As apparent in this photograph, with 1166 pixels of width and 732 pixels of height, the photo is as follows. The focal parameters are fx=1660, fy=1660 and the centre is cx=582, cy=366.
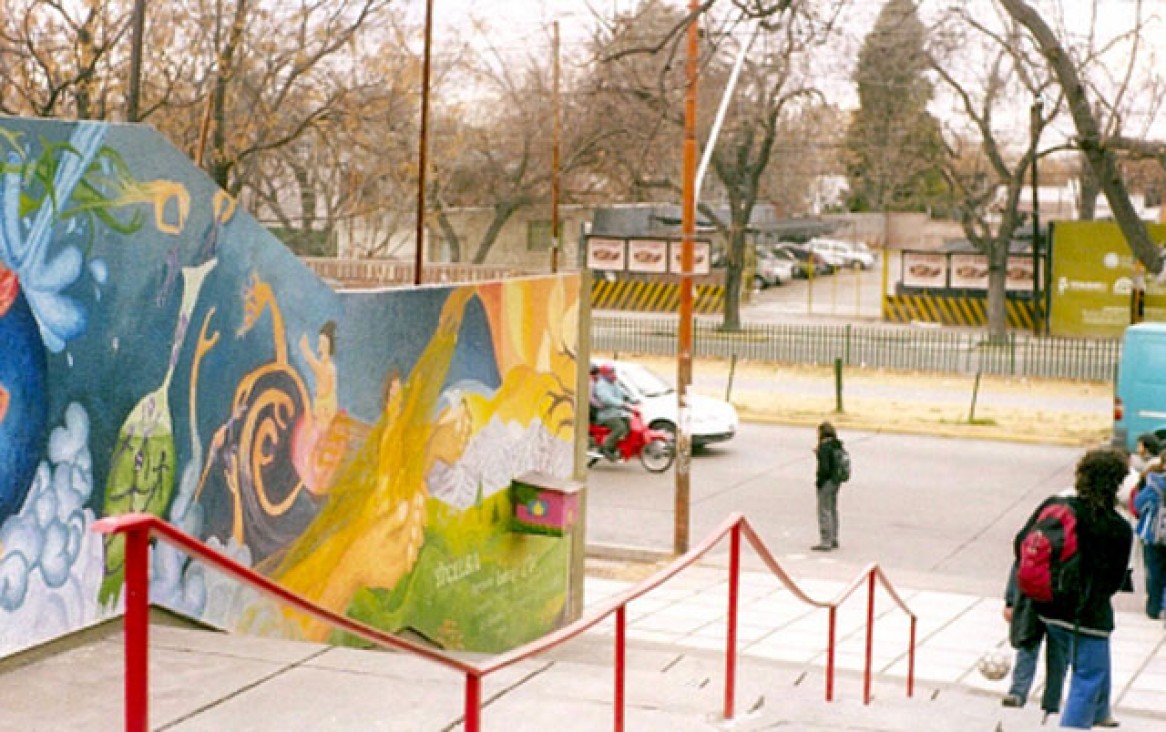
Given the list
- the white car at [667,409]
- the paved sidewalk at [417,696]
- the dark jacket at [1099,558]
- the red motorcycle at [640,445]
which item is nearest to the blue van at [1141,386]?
the white car at [667,409]

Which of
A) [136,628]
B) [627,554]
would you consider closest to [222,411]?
[136,628]

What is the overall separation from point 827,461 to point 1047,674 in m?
10.1

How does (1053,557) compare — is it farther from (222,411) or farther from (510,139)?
(510,139)

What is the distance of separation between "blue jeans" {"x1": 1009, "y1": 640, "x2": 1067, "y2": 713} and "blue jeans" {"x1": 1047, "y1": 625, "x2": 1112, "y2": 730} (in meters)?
0.06

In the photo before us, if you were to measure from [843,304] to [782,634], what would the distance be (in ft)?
160

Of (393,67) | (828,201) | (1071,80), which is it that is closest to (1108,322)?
(393,67)

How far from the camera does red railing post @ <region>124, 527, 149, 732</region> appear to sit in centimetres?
406

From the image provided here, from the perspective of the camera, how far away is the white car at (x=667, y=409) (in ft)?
82.0

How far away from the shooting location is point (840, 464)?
18531 millimetres

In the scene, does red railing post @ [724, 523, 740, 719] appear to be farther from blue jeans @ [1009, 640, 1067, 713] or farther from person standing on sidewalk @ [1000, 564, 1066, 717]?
blue jeans @ [1009, 640, 1067, 713]

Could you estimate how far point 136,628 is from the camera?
13.5 ft

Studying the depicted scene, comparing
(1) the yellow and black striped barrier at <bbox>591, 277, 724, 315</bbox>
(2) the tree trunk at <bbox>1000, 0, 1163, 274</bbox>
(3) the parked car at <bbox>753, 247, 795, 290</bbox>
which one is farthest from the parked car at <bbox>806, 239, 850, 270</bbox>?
(2) the tree trunk at <bbox>1000, 0, 1163, 274</bbox>

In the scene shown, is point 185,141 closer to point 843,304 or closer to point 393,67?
point 393,67

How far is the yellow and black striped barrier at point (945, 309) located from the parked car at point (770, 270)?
13.2 metres
